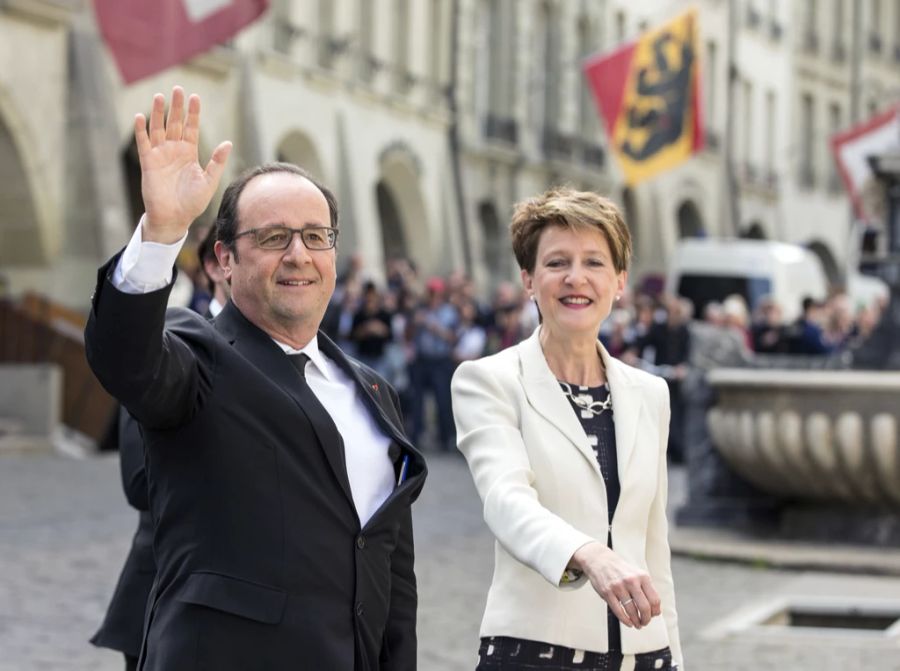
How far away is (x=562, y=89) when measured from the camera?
44.2 metres

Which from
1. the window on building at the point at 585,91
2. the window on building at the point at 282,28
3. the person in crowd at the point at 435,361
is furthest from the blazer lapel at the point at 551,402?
the window on building at the point at 585,91

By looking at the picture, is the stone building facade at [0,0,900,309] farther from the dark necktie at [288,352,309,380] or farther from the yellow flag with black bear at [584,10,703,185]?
the dark necktie at [288,352,309,380]

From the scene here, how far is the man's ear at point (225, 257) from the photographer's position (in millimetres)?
4215

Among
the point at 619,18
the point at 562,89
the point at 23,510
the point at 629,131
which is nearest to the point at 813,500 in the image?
the point at 23,510

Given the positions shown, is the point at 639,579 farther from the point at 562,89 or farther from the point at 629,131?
the point at 562,89

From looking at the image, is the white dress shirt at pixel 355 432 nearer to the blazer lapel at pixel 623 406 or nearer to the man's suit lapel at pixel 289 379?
the man's suit lapel at pixel 289 379

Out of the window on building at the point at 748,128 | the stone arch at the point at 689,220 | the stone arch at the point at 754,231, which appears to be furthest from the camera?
the window on building at the point at 748,128

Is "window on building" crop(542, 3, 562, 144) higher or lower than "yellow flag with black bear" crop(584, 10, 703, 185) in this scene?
higher

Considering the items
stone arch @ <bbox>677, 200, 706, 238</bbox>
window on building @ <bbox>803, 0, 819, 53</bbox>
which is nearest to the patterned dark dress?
stone arch @ <bbox>677, 200, 706, 238</bbox>

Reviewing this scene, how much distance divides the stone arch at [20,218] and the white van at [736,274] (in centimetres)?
1306

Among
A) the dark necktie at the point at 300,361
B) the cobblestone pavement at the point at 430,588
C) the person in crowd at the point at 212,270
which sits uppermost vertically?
the person in crowd at the point at 212,270

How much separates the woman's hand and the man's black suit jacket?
0.44 meters

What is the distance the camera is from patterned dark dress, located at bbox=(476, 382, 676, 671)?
448 centimetres

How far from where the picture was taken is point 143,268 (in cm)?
371
